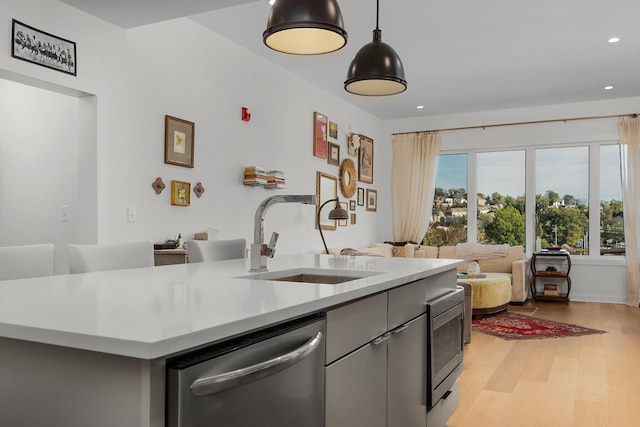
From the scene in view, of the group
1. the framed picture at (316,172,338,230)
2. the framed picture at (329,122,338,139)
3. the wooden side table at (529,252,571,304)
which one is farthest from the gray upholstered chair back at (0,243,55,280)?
the wooden side table at (529,252,571,304)

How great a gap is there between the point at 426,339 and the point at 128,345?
1.68 metres

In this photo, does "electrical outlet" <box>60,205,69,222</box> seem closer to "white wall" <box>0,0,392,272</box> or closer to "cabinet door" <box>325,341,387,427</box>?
"white wall" <box>0,0,392,272</box>

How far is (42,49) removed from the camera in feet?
10.6

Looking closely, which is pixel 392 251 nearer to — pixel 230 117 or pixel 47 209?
pixel 230 117

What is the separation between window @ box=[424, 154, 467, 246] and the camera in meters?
8.15

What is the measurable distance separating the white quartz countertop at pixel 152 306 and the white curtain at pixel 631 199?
6.35 meters

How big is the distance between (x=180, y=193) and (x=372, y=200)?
4.52 metres

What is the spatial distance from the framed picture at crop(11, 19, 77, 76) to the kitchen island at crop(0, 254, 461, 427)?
7.47 feet

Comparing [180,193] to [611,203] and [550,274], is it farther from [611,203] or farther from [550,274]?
[611,203]

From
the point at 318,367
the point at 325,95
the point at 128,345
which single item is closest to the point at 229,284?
the point at 318,367

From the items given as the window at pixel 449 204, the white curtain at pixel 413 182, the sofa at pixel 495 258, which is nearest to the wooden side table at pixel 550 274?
the sofa at pixel 495 258

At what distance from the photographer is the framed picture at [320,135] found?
21.0 feet

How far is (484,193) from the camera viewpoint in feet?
26.2

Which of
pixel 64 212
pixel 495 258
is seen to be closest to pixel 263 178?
pixel 64 212
